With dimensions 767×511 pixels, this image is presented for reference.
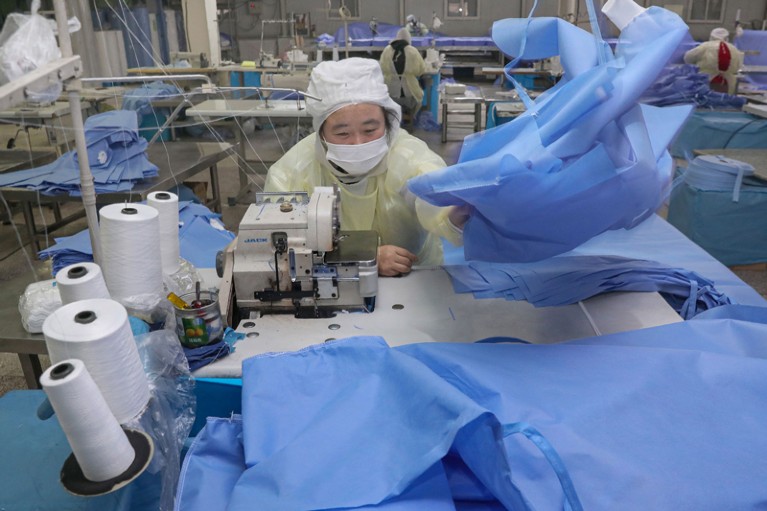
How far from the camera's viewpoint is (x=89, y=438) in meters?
0.84

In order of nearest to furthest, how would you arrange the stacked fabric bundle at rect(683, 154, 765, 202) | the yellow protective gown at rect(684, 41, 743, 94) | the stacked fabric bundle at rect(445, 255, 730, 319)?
the stacked fabric bundle at rect(445, 255, 730, 319) → the stacked fabric bundle at rect(683, 154, 765, 202) → the yellow protective gown at rect(684, 41, 743, 94)

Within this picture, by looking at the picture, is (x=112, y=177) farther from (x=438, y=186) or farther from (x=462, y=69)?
(x=462, y=69)

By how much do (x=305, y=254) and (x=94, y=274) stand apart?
484mm

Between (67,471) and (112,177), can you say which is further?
(112,177)

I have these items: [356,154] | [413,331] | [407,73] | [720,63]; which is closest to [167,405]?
[413,331]

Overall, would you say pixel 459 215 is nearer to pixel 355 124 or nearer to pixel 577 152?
pixel 577 152

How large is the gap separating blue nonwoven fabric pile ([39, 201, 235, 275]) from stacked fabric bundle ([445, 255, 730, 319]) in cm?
114

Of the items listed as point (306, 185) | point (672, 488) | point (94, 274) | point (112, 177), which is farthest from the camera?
point (112, 177)

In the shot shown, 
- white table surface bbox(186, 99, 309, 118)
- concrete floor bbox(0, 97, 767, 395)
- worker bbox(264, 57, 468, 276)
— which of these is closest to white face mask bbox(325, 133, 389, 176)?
worker bbox(264, 57, 468, 276)

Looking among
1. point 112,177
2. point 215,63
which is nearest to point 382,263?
point 112,177

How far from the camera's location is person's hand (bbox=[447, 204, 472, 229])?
1395mm

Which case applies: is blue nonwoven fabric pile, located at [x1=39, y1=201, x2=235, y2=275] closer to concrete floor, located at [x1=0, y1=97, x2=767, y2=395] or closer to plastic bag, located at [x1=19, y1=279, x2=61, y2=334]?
concrete floor, located at [x1=0, y1=97, x2=767, y2=395]

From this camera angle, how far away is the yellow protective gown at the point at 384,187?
2059mm

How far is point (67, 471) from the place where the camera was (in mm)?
901
